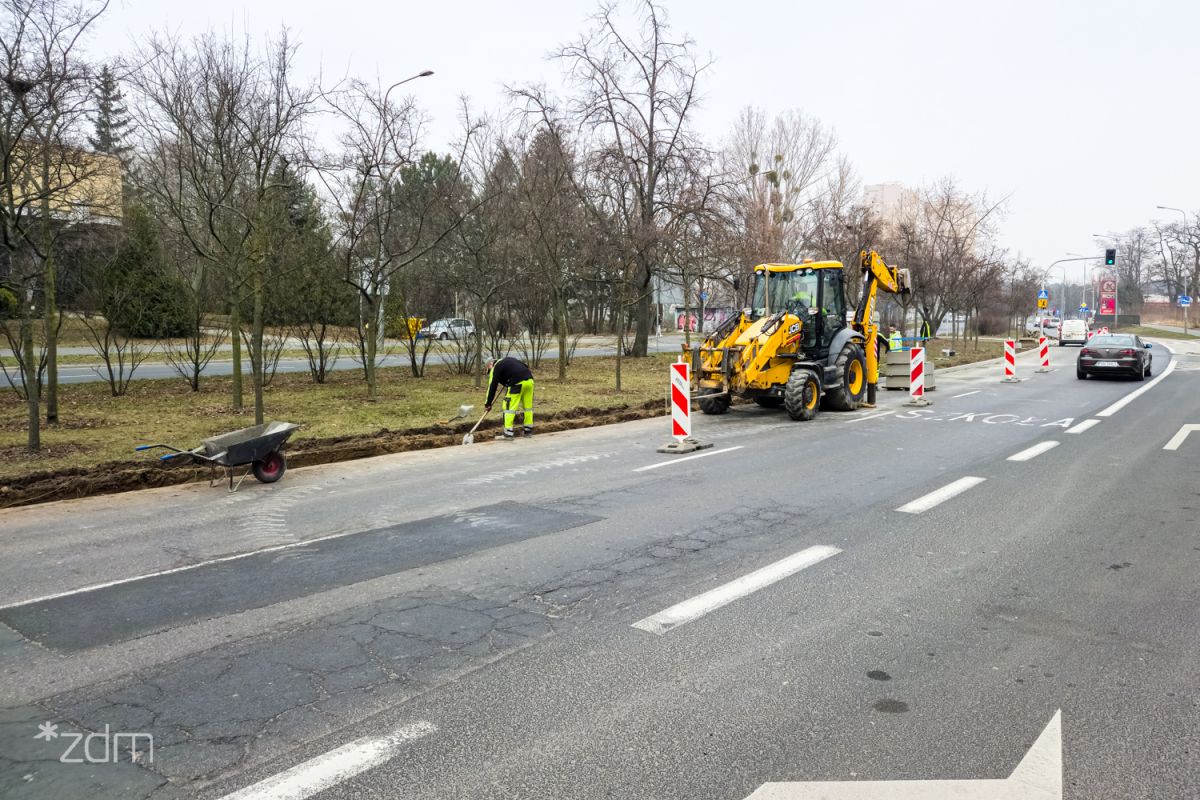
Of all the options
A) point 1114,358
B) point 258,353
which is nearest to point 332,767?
point 258,353

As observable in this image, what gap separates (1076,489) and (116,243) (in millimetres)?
27397

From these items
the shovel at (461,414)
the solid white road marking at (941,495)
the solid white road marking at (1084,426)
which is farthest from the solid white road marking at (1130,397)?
the shovel at (461,414)

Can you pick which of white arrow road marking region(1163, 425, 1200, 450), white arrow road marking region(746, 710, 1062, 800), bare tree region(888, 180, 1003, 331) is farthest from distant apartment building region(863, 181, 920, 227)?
white arrow road marking region(746, 710, 1062, 800)

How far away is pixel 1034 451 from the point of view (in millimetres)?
11383

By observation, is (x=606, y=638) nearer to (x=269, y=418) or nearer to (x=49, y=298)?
(x=269, y=418)

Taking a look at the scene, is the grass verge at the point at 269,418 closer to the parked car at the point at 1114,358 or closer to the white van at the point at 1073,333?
the parked car at the point at 1114,358

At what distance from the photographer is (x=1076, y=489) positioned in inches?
348

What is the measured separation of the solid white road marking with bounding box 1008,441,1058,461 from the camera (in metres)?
10.8

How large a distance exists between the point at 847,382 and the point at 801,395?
7.88 ft

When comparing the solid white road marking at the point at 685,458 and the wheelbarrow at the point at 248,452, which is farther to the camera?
the solid white road marking at the point at 685,458

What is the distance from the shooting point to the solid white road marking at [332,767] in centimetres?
312

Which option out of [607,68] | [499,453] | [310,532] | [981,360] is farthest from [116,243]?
[981,360]

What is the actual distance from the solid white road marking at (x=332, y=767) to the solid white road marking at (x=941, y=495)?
578 cm

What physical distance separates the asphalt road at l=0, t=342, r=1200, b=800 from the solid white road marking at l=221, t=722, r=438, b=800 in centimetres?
1
